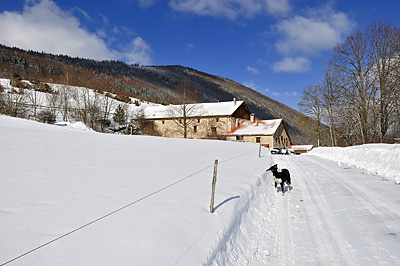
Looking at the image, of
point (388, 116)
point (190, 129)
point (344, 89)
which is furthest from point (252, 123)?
point (388, 116)

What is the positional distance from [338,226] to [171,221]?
12.6 ft

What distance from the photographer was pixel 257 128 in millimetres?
41344

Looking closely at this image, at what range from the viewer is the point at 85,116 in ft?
102

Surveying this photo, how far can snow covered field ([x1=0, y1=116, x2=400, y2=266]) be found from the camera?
2.83 metres

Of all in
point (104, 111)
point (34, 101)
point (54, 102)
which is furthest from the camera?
point (104, 111)

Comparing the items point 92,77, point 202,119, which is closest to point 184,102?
point 202,119

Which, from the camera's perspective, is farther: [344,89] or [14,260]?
[344,89]

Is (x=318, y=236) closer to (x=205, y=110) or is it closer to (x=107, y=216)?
(x=107, y=216)

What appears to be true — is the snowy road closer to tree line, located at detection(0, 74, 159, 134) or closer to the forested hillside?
tree line, located at detection(0, 74, 159, 134)

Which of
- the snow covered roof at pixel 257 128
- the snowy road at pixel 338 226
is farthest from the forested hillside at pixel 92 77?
the snowy road at pixel 338 226

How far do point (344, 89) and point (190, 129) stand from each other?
28853 millimetres

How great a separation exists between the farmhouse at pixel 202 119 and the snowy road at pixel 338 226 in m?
33.6

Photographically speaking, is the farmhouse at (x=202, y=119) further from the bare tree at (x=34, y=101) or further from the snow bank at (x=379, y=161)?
the snow bank at (x=379, y=161)

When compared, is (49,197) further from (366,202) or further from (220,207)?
(366,202)
